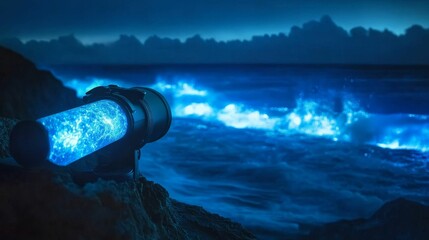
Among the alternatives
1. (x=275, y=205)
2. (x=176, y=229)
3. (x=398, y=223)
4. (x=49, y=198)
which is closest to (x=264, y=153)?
(x=275, y=205)

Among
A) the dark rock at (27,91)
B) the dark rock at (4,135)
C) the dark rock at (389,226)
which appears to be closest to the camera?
the dark rock at (4,135)

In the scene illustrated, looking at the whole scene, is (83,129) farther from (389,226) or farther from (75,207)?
(389,226)

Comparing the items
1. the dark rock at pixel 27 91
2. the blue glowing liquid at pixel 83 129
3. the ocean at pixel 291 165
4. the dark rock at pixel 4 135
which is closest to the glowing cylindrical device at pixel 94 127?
the blue glowing liquid at pixel 83 129

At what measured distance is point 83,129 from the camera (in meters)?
2.15

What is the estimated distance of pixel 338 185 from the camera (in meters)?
10.7

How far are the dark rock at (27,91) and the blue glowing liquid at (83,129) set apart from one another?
8443 mm

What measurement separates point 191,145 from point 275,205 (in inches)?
288

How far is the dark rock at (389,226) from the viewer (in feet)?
16.3

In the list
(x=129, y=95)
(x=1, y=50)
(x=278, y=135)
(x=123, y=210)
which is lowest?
(x=123, y=210)

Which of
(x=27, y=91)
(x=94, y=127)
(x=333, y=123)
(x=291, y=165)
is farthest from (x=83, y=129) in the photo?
(x=333, y=123)

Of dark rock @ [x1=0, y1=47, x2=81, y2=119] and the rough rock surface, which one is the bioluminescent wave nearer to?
dark rock @ [x1=0, y1=47, x2=81, y2=119]

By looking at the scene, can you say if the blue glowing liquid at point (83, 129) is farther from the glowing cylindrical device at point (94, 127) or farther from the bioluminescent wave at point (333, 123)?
the bioluminescent wave at point (333, 123)

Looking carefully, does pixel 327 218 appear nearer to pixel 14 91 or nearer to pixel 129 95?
pixel 129 95

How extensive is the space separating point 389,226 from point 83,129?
14.7 feet
